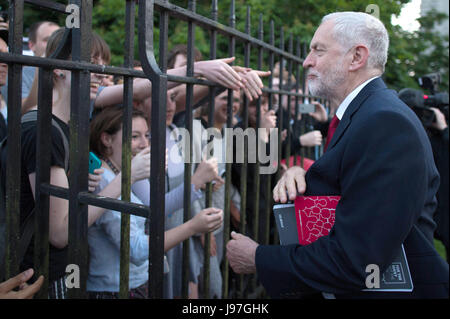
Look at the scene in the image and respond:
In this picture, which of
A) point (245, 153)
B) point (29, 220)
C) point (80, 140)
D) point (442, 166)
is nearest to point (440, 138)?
point (442, 166)

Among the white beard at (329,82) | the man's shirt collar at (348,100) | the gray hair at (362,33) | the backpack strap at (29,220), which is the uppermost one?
the gray hair at (362,33)

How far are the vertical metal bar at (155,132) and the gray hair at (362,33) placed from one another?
2.30ft

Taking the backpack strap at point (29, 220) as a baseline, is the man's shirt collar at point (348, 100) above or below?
above

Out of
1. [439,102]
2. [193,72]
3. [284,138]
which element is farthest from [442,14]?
[193,72]

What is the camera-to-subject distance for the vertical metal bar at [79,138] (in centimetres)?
176

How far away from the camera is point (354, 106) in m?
1.72

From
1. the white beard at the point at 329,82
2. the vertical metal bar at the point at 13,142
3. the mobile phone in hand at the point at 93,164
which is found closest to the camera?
the vertical metal bar at the point at 13,142

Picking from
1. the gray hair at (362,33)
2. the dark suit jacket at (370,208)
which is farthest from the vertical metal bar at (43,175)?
the gray hair at (362,33)

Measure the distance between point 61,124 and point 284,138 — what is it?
2.25 metres

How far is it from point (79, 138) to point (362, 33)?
115 cm

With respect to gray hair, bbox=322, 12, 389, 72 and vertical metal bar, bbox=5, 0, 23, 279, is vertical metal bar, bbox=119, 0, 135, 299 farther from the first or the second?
gray hair, bbox=322, 12, 389, 72

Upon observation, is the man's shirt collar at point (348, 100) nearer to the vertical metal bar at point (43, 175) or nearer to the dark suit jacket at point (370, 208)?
the dark suit jacket at point (370, 208)

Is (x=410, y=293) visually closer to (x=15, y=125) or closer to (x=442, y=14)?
(x=15, y=125)
